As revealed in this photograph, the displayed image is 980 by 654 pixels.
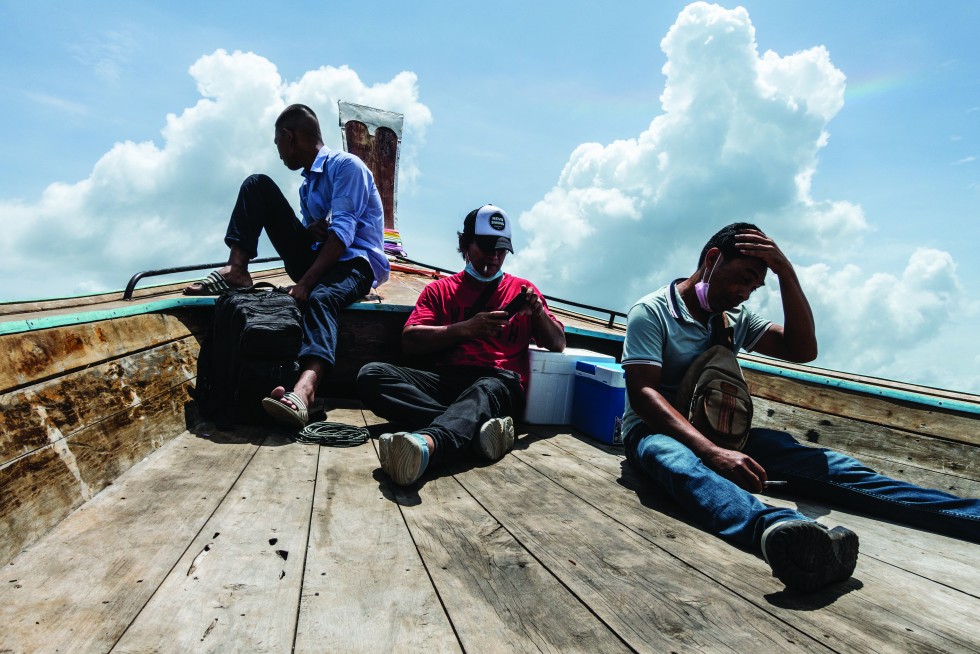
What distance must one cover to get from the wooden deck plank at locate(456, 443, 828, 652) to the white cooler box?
1.09 m

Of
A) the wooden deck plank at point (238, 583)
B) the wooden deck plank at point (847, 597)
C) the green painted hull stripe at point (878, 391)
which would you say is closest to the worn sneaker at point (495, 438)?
the wooden deck plank at point (847, 597)

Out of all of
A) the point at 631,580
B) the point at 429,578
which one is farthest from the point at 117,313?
the point at 631,580

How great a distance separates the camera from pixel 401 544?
1492 mm

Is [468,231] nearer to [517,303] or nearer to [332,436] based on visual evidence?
[517,303]

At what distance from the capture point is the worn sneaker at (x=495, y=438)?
7.61 feet

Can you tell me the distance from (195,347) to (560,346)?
1856mm

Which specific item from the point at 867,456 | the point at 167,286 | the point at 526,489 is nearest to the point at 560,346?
the point at 526,489

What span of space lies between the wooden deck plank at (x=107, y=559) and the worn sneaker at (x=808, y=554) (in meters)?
1.42

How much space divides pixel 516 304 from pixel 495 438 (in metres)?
0.78

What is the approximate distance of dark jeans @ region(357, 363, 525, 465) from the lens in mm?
2254

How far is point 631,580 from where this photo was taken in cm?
136

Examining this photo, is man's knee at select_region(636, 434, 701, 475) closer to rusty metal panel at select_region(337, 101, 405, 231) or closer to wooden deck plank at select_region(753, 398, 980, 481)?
wooden deck plank at select_region(753, 398, 980, 481)

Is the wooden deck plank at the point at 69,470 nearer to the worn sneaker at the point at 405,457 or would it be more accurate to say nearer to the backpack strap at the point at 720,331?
the worn sneaker at the point at 405,457

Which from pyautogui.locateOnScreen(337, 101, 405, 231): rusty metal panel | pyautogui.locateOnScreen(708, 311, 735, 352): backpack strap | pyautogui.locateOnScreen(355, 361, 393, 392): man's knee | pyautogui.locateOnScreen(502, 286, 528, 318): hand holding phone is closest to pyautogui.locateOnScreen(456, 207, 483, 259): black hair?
pyautogui.locateOnScreen(502, 286, 528, 318): hand holding phone
